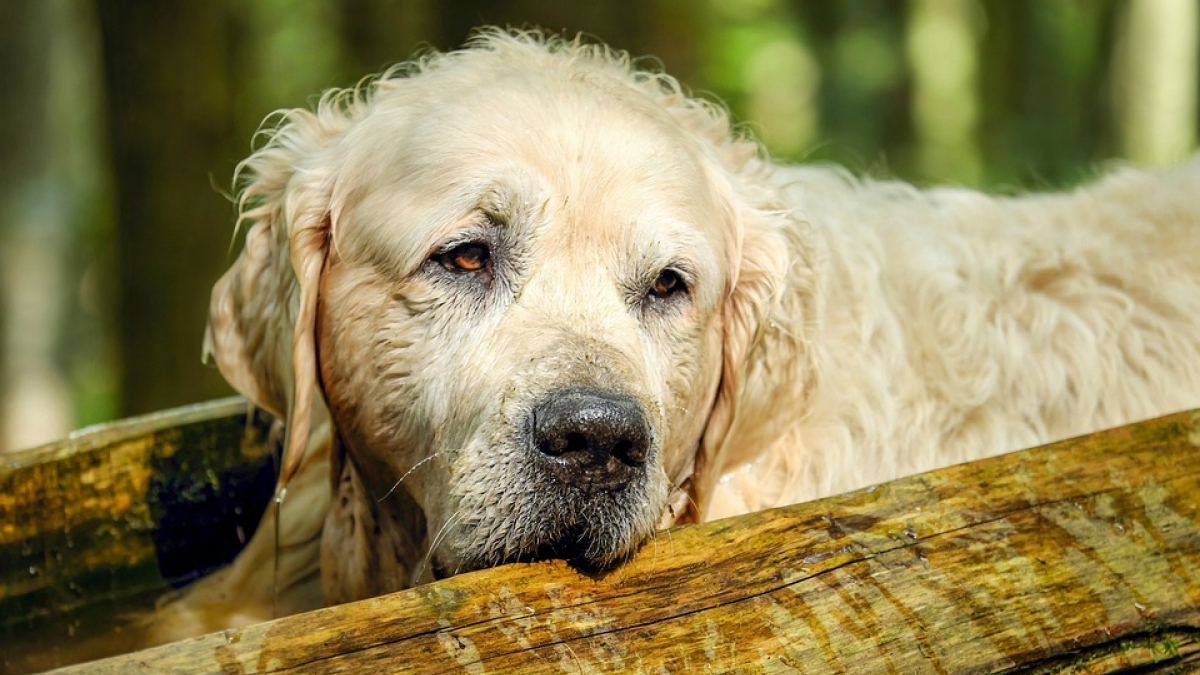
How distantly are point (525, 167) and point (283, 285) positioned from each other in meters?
0.83

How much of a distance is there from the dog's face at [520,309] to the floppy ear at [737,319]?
0.22ft

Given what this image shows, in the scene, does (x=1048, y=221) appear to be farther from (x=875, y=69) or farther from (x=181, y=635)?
(x=875, y=69)

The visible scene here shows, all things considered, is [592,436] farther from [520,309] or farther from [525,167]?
[525,167]

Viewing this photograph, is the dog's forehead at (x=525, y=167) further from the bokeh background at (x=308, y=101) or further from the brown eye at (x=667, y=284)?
the bokeh background at (x=308, y=101)

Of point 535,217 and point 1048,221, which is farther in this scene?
point 1048,221

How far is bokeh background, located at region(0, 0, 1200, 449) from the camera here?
7.64 meters

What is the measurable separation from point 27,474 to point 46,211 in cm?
902

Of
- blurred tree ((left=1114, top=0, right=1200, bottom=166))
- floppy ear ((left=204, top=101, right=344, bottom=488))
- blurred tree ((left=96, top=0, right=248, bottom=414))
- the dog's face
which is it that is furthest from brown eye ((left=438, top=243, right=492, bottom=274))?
blurred tree ((left=1114, top=0, right=1200, bottom=166))

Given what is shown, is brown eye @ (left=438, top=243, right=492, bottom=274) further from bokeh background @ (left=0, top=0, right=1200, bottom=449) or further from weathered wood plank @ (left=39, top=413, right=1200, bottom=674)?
bokeh background @ (left=0, top=0, right=1200, bottom=449)

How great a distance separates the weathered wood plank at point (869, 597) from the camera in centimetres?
205

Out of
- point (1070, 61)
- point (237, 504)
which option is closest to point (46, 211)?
point (237, 504)

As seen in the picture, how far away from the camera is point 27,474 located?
3643 millimetres

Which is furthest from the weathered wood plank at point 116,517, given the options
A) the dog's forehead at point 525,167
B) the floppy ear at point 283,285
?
the dog's forehead at point 525,167

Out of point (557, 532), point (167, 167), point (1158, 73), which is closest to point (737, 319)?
point (557, 532)
